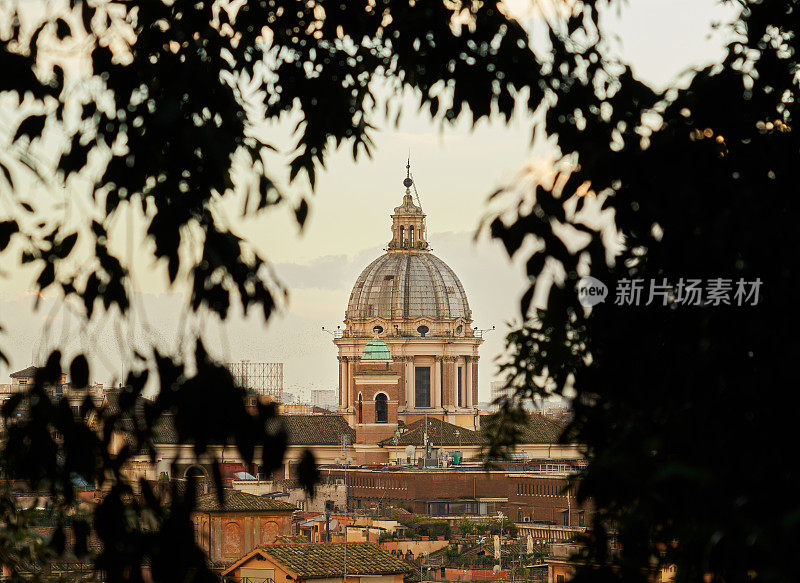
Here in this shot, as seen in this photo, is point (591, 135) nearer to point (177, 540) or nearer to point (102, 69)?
point (102, 69)

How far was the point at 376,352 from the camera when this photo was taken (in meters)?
91.4

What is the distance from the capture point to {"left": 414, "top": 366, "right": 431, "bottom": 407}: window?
317 ft

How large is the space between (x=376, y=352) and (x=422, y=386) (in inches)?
286

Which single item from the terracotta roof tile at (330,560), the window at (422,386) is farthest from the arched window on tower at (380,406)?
the terracotta roof tile at (330,560)

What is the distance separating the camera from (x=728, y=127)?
17.4 feet

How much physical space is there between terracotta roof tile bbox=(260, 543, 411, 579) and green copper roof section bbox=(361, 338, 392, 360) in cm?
5843

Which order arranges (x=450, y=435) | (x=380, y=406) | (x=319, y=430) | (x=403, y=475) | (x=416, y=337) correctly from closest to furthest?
(x=403, y=475) < (x=450, y=435) < (x=380, y=406) < (x=319, y=430) < (x=416, y=337)

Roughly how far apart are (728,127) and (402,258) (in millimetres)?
95471

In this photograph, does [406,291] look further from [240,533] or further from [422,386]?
[240,533]

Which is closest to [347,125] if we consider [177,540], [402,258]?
[177,540]

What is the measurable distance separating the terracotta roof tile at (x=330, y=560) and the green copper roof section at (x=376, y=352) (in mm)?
58428

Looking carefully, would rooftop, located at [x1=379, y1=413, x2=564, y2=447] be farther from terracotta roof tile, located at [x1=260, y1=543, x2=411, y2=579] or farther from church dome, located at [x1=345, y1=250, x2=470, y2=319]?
terracotta roof tile, located at [x1=260, y1=543, x2=411, y2=579]

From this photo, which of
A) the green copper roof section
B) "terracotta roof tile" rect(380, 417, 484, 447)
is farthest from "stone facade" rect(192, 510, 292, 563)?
the green copper roof section

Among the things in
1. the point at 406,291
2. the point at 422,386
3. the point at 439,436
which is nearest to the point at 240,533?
the point at 439,436
